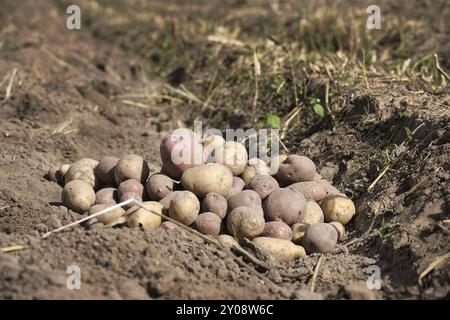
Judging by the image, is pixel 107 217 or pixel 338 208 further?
pixel 338 208

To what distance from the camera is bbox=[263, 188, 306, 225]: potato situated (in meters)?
3.53

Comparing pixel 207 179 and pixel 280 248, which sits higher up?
pixel 207 179

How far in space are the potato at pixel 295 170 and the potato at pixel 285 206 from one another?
0.24 meters

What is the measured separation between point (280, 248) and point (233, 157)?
0.67 m

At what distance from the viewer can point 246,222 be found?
3.41 meters

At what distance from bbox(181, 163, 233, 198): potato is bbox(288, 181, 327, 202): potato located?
1.42 feet

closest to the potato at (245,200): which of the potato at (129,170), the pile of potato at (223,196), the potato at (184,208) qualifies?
the pile of potato at (223,196)

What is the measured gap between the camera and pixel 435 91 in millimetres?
4516

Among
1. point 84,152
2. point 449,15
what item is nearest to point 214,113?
point 84,152

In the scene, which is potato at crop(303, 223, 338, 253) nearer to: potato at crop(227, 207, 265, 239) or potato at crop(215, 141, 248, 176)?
potato at crop(227, 207, 265, 239)

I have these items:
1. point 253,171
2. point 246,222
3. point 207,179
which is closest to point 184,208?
point 207,179

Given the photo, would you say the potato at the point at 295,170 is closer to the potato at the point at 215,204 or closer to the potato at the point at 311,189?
the potato at the point at 311,189

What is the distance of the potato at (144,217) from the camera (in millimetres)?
3357

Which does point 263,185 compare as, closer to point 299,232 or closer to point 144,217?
point 299,232
